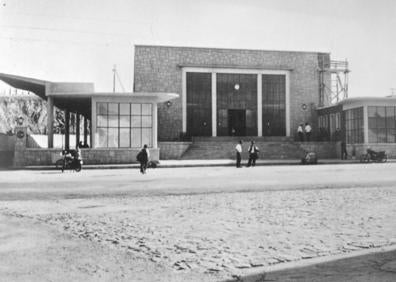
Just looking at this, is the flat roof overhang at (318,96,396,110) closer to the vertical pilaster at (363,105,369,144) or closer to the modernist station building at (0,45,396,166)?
the vertical pilaster at (363,105,369,144)

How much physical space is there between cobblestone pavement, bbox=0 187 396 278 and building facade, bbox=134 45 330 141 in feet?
89.0

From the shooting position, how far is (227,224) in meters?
Result: 6.98

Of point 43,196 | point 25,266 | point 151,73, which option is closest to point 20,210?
point 43,196

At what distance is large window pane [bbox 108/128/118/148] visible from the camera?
90.5 feet

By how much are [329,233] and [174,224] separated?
7.72 ft

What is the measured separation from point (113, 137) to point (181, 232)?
21858 millimetres

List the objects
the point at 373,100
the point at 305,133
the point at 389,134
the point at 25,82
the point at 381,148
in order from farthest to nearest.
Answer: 1. the point at 305,133
2. the point at 389,134
3. the point at 373,100
4. the point at 381,148
5. the point at 25,82

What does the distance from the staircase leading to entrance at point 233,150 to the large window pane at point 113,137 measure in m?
6.04

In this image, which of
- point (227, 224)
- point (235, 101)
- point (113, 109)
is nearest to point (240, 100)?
point (235, 101)

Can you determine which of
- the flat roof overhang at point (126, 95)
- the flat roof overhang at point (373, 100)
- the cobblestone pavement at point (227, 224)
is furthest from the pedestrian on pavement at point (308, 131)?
the cobblestone pavement at point (227, 224)

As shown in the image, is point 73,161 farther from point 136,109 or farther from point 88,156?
point 136,109

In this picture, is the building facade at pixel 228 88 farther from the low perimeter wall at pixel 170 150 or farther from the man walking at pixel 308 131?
the low perimeter wall at pixel 170 150

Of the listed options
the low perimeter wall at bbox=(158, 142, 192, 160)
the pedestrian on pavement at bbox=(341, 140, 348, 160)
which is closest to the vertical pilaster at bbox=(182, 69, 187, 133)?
the low perimeter wall at bbox=(158, 142, 192, 160)

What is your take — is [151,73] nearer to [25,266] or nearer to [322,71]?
[322,71]
